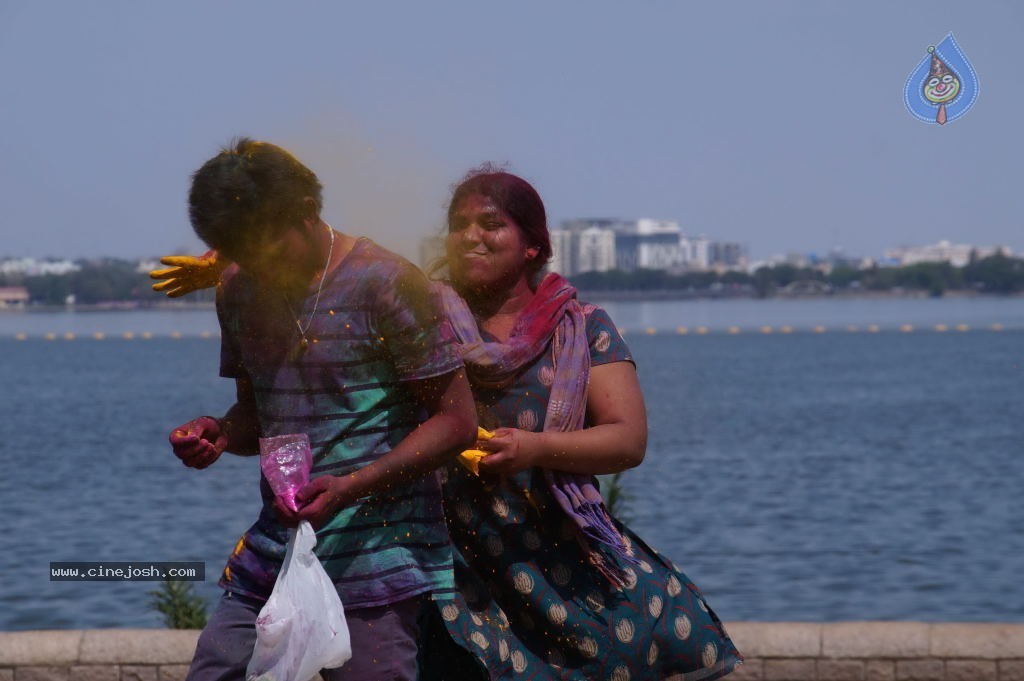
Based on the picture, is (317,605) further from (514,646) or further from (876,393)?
(876,393)

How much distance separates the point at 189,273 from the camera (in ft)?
11.3

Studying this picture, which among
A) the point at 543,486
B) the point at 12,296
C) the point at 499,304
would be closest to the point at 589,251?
the point at 499,304

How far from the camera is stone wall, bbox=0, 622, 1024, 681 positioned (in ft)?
18.2

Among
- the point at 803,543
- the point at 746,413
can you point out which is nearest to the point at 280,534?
the point at 803,543

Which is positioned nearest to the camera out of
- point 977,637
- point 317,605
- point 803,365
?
point 317,605

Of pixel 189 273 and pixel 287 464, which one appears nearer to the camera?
pixel 287 464

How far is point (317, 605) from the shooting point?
121 inches

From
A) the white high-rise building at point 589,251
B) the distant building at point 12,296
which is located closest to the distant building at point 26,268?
the distant building at point 12,296

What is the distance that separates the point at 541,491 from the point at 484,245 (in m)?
0.58

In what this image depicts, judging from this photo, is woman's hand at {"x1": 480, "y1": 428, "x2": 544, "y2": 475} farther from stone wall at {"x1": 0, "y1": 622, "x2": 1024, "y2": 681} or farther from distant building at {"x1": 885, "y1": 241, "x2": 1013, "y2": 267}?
distant building at {"x1": 885, "y1": 241, "x2": 1013, "y2": 267}

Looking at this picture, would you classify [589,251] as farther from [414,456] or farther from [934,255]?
[934,255]

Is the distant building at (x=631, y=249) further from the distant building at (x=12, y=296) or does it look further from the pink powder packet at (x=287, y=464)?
the distant building at (x=12, y=296)

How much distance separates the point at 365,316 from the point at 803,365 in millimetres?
80627

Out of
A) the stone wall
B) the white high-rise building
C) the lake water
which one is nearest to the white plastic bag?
the stone wall
